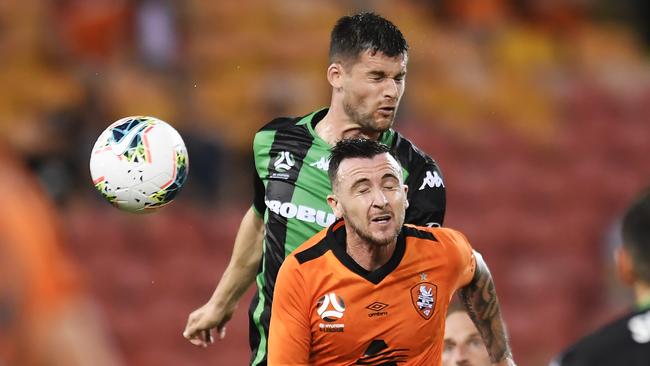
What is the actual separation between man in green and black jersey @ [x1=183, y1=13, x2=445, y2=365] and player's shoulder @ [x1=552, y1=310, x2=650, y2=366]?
5.16 ft

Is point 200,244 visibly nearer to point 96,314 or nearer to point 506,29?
point 96,314

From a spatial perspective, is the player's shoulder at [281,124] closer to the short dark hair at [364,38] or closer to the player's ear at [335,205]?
the short dark hair at [364,38]

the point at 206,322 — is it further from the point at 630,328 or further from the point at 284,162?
the point at 630,328

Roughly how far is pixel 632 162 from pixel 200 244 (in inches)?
215

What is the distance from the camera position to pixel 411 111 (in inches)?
550

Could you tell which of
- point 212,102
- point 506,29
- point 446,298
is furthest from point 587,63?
point 446,298

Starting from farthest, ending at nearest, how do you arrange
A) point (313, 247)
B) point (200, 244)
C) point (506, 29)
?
point (506, 29) < point (200, 244) < point (313, 247)

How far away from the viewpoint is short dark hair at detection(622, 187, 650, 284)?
14.4 feet

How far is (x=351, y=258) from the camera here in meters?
5.36

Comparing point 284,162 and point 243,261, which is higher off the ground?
point 284,162

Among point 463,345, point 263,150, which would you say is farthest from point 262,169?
point 463,345

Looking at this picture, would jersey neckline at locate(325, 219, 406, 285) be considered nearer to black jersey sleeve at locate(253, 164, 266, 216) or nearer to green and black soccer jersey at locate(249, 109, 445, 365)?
green and black soccer jersey at locate(249, 109, 445, 365)

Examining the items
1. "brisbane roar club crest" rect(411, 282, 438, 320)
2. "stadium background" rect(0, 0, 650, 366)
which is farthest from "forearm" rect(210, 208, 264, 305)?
"stadium background" rect(0, 0, 650, 366)

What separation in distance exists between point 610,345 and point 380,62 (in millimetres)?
1818
